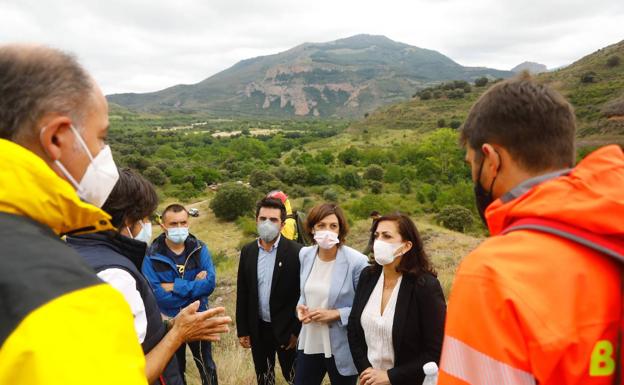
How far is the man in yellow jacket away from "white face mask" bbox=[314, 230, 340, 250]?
2.53 meters

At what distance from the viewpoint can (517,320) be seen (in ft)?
3.58

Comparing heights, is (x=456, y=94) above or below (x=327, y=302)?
above

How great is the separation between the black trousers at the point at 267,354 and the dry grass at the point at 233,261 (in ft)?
0.45

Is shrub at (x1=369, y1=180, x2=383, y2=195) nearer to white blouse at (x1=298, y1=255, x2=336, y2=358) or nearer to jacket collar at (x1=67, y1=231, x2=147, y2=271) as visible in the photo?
white blouse at (x1=298, y1=255, x2=336, y2=358)

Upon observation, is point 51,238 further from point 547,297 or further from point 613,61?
point 613,61

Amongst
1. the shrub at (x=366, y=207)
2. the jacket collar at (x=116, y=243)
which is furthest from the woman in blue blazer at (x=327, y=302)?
the shrub at (x=366, y=207)

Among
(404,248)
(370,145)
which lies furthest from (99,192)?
(370,145)

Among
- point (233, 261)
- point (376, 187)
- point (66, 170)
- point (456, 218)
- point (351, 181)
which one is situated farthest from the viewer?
point (351, 181)

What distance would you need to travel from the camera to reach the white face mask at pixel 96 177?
1.19 meters

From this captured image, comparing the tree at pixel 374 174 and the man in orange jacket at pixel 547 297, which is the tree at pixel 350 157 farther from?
the man in orange jacket at pixel 547 297

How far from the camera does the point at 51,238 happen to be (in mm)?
924

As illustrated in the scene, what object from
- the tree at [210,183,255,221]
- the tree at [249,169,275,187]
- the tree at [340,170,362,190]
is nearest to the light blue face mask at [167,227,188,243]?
the tree at [210,183,255,221]

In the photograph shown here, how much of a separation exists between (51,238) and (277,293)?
10.4 feet

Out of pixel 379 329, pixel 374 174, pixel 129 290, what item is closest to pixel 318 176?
pixel 374 174
